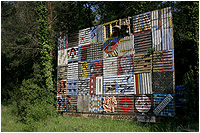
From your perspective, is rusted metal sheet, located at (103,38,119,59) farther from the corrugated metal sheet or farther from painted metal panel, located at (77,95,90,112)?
painted metal panel, located at (77,95,90,112)

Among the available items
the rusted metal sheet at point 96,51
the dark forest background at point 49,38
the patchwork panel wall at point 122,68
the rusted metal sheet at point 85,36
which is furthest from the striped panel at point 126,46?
the dark forest background at point 49,38

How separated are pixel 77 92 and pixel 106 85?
195cm

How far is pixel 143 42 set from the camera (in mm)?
10414

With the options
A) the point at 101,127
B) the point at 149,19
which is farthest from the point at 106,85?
the point at 149,19

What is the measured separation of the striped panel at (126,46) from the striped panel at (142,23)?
456 millimetres

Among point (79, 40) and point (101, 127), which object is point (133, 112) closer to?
point (101, 127)

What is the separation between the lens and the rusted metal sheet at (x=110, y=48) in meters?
11.3

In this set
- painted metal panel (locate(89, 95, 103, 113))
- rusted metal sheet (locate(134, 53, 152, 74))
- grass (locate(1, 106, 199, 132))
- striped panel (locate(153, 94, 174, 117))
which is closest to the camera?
grass (locate(1, 106, 199, 132))

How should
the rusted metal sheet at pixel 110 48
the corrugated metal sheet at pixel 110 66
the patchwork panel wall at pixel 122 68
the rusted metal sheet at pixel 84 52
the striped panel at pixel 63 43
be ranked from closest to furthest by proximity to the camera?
the patchwork panel wall at pixel 122 68 → the corrugated metal sheet at pixel 110 66 → the rusted metal sheet at pixel 110 48 → the rusted metal sheet at pixel 84 52 → the striped panel at pixel 63 43

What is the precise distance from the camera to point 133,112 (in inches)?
406

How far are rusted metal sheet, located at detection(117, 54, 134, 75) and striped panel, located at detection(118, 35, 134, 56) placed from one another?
201mm

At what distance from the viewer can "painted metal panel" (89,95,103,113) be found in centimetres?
1145

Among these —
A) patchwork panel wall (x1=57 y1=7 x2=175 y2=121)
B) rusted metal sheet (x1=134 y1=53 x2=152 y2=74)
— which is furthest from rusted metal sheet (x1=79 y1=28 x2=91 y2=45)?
rusted metal sheet (x1=134 y1=53 x2=152 y2=74)

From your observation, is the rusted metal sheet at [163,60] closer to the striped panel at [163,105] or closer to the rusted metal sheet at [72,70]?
the striped panel at [163,105]
